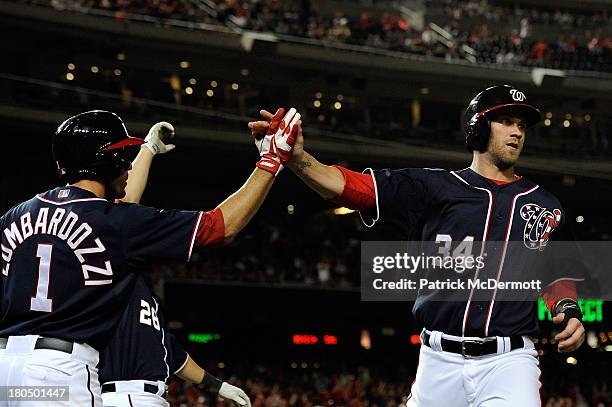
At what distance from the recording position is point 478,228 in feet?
15.3

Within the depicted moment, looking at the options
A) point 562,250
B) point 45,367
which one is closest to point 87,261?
point 45,367

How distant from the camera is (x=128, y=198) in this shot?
586cm

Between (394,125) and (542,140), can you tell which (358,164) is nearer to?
(394,125)

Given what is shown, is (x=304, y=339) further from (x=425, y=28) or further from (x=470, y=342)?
(x=470, y=342)

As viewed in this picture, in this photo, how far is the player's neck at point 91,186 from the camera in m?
4.04

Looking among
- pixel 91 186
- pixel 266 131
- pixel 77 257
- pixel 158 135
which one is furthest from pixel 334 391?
pixel 77 257

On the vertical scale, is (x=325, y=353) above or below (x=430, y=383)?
below

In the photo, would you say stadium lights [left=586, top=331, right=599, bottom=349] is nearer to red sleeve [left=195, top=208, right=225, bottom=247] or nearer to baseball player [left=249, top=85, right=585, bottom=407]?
baseball player [left=249, top=85, right=585, bottom=407]

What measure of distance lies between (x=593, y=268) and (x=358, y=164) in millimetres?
9225

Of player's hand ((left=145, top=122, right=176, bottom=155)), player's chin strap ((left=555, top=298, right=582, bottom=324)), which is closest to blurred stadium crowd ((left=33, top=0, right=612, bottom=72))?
player's hand ((left=145, top=122, right=176, bottom=155))

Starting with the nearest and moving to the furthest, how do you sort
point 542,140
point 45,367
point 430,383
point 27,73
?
point 45,367 → point 430,383 → point 27,73 → point 542,140

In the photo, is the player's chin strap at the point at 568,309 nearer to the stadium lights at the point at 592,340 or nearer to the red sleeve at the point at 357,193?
the red sleeve at the point at 357,193

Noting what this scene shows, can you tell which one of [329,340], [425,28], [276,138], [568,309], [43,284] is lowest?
[329,340]

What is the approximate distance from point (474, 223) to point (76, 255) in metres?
2.13
